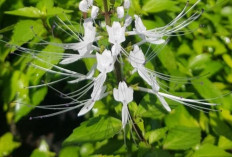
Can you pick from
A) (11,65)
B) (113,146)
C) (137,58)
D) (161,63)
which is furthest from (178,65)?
(11,65)

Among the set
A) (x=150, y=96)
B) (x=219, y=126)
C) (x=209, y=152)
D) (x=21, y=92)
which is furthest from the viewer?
(x=219, y=126)

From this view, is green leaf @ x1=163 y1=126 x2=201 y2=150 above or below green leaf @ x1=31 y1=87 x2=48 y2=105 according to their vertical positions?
below

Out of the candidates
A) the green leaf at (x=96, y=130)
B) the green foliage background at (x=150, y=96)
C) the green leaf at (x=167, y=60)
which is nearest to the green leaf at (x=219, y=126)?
the green foliage background at (x=150, y=96)

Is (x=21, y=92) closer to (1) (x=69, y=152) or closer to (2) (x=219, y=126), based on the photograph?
(1) (x=69, y=152)

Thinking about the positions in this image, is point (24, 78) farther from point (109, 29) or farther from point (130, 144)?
point (109, 29)

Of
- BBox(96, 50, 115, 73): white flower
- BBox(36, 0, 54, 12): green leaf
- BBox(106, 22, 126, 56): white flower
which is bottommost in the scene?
BBox(96, 50, 115, 73): white flower

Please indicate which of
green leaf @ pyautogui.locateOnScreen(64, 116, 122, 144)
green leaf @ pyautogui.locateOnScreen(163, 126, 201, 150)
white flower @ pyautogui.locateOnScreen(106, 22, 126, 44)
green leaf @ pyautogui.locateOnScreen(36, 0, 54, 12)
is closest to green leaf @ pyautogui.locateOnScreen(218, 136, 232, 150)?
green leaf @ pyautogui.locateOnScreen(163, 126, 201, 150)

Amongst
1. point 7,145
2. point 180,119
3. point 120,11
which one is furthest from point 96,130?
point 7,145

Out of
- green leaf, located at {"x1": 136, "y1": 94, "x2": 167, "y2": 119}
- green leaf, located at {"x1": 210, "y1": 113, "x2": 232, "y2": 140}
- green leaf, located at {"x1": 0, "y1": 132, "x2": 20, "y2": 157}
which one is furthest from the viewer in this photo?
green leaf, located at {"x1": 0, "y1": 132, "x2": 20, "y2": 157}

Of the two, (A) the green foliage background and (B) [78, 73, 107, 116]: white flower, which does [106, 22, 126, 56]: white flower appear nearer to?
(B) [78, 73, 107, 116]: white flower
